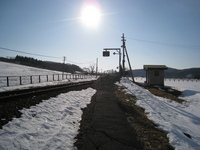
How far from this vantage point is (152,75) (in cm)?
2220

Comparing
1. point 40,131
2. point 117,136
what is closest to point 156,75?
point 117,136

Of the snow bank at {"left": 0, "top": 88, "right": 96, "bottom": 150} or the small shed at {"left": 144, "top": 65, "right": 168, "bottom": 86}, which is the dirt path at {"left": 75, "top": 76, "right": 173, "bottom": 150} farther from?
the small shed at {"left": 144, "top": 65, "right": 168, "bottom": 86}

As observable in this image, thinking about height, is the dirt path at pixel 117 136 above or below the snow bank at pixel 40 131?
below

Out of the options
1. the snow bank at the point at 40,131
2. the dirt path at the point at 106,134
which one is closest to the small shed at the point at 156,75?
the dirt path at the point at 106,134

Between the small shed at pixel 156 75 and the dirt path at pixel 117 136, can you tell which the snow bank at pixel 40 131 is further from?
the small shed at pixel 156 75

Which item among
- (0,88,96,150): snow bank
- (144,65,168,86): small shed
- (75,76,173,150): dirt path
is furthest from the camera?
(144,65,168,86): small shed

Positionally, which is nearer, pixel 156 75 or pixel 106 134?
pixel 106 134

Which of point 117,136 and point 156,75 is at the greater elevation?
point 156,75

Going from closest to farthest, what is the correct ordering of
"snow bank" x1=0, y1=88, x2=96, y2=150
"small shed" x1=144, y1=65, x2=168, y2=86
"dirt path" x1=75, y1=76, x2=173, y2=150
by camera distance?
"snow bank" x1=0, y1=88, x2=96, y2=150, "dirt path" x1=75, y1=76, x2=173, y2=150, "small shed" x1=144, y1=65, x2=168, y2=86

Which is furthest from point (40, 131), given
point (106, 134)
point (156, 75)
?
point (156, 75)

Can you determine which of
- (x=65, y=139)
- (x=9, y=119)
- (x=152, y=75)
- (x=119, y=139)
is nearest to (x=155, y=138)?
(x=119, y=139)

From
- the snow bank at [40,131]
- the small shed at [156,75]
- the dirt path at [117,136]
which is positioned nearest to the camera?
the snow bank at [40,131]

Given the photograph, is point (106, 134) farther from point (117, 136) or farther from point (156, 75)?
point (156, 75)

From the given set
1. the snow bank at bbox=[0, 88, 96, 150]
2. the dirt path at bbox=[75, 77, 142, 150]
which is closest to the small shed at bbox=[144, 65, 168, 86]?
the dirt path at bbox=[75, 77, 142, 150]
